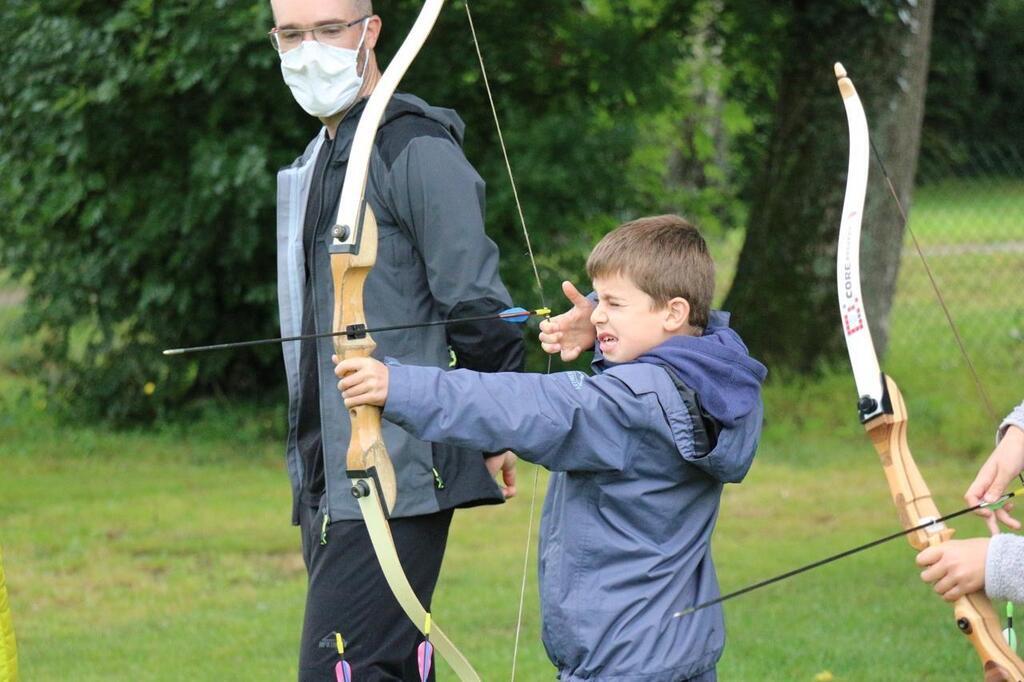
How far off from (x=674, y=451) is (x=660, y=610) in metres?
0.30

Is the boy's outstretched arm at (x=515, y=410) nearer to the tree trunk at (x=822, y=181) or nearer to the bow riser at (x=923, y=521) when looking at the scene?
the bow riser at (x=923, y=521)

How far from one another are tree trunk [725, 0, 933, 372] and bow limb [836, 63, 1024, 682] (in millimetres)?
6147

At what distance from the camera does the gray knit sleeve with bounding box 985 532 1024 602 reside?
260cm

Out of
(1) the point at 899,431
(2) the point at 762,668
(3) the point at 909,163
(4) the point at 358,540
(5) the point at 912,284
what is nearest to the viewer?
(1) the point at 899,431

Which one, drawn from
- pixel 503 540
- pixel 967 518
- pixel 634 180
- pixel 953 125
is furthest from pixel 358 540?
pixel 953 125

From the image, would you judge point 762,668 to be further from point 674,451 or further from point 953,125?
point 953,125

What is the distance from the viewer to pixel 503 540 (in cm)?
679

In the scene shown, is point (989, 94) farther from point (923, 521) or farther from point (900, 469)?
point (923, 521)

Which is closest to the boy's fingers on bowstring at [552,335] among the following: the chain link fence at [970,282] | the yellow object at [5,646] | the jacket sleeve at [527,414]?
the jacket sleeve at [527,414]

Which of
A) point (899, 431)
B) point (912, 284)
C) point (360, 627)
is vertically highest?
point (899, 431)

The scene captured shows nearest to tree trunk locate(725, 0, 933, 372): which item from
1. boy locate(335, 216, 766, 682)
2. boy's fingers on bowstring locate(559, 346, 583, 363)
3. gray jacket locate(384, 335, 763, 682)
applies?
boy's fingers on bowstring locate(559, 346, 583, 363)

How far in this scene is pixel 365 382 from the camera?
2.44 m

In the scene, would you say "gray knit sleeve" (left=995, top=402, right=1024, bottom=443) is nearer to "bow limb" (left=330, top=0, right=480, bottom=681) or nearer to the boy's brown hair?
the boy's brown hair

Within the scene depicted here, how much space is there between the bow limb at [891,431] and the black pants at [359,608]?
95 cm
